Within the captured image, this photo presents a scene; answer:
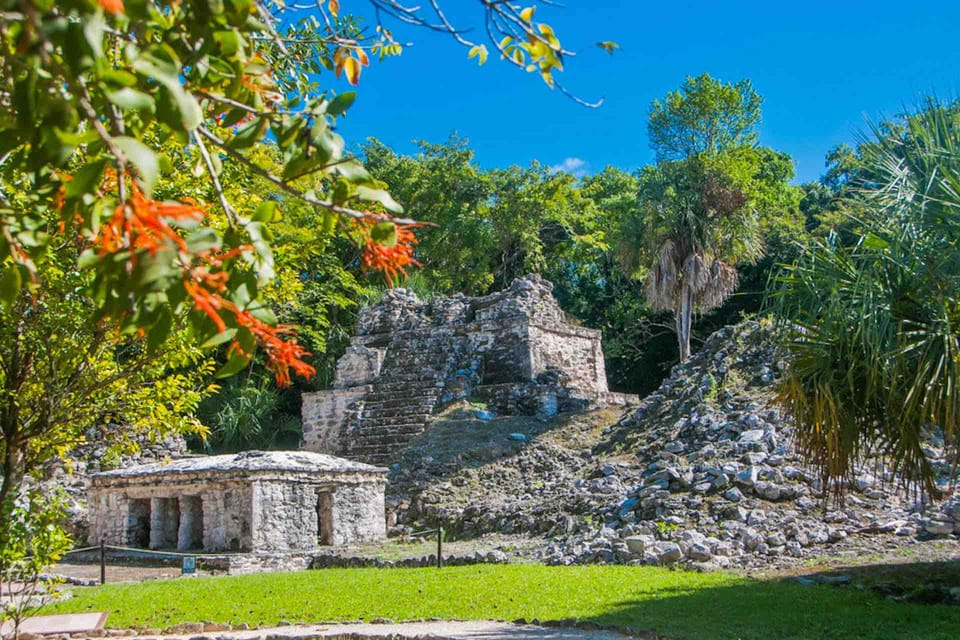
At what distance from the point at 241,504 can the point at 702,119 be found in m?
15.1

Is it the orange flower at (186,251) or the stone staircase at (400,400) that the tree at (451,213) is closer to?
the stone staircase at (400,400)

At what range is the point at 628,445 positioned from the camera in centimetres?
1541

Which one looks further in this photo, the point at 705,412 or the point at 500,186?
the point at 500,186

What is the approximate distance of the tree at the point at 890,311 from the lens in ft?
22.3

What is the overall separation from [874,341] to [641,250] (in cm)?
1449

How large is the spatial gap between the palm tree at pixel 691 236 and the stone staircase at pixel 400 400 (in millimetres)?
4928

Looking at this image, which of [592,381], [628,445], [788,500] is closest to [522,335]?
[592,381]

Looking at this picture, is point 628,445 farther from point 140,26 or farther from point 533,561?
point 140,26

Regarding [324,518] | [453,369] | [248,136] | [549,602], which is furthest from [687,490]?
[248,136]

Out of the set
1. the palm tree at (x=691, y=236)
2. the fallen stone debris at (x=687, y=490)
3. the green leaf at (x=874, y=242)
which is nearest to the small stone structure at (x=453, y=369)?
the fallen stone debris at (x=687, y=490)

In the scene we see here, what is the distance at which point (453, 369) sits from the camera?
70.0 feet

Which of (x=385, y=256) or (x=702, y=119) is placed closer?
(x=385, y=256)

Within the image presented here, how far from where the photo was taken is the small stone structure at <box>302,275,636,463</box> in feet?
65.1

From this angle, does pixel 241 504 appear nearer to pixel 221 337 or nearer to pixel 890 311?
pixel 890 311
